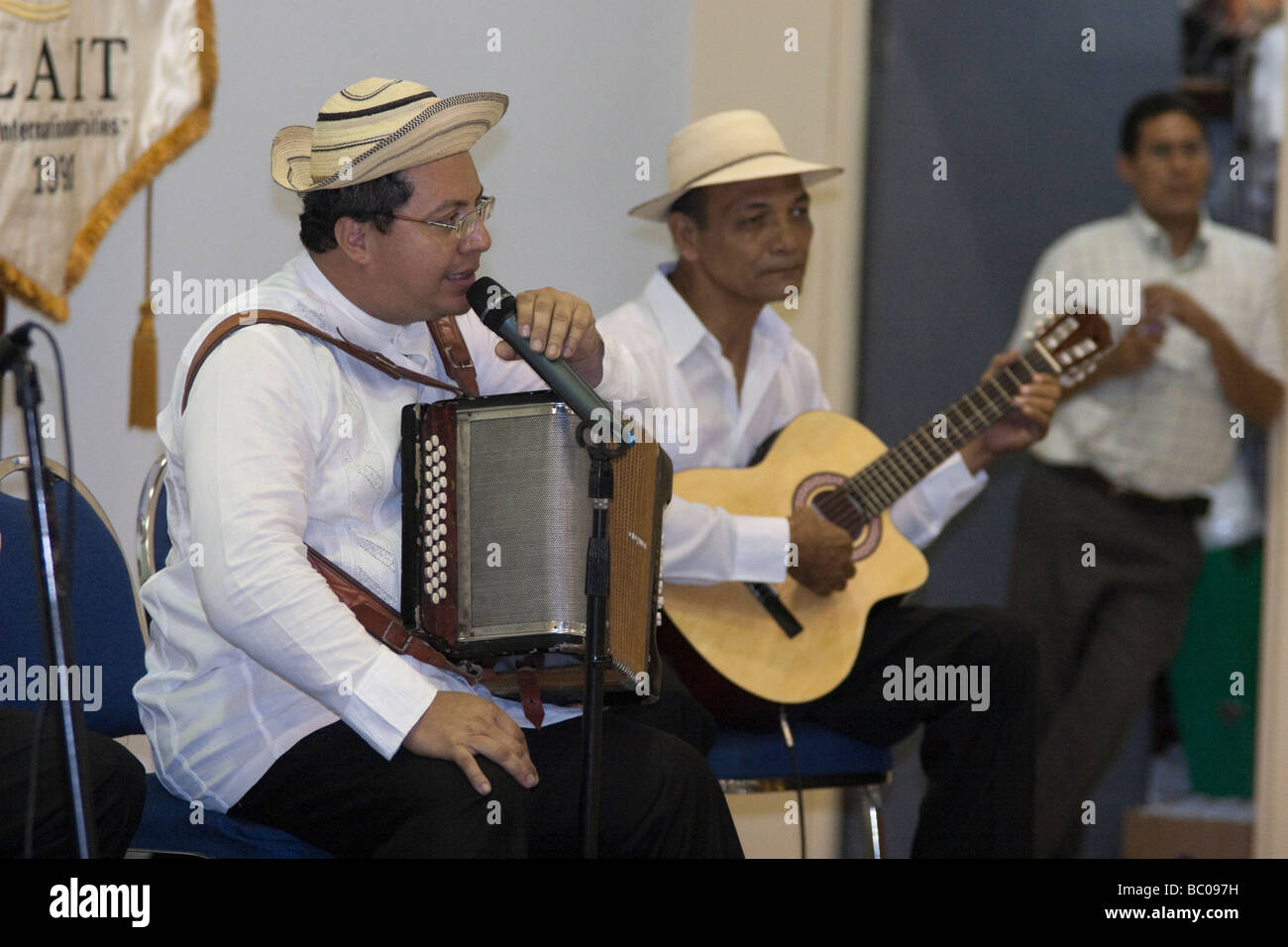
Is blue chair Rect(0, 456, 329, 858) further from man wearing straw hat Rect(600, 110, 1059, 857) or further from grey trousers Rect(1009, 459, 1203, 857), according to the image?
grey trousers Rect(1009, 459, 1203, 857)

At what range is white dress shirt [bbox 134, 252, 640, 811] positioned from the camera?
1972 mm

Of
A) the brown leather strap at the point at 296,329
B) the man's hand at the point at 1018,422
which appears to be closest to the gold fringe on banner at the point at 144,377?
the brown leather strap at the point at 296,329

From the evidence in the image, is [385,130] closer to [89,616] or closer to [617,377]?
[617,377]

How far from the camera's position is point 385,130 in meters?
2.16

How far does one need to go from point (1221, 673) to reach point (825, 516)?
1291mm

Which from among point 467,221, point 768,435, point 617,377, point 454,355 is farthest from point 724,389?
point 467,221

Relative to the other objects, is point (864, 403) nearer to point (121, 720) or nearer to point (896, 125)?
point (896, 125)

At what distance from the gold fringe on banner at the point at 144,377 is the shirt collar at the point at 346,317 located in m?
0.99

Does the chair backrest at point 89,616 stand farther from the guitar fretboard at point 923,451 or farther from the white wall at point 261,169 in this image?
the guitar fretboard at point 923,451

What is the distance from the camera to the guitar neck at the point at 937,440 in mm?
3088

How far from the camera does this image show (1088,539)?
3824mm

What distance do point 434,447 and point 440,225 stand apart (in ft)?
1.21

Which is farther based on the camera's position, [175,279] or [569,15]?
[569,15]

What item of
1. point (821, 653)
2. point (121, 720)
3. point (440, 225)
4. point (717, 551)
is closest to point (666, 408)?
point (717, 551)
